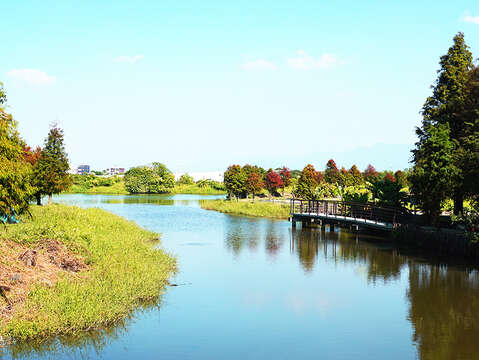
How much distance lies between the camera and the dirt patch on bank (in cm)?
1698

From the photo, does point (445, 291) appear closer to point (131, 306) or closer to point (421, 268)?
point (421, 268)

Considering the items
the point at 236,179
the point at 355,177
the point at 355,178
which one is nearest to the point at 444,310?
the point at 236,179

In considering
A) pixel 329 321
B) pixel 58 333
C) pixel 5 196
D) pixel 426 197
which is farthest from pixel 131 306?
pixel 426 197

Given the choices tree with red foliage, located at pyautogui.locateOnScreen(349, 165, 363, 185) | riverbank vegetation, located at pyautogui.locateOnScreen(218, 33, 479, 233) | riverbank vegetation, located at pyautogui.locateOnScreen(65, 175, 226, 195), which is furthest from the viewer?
riverbank vegetation, located at pyautogui.locateOnScreen(65, 175, 226, 195)

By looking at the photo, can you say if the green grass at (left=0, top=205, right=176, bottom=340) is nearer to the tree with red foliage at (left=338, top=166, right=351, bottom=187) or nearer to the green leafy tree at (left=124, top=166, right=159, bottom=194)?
the tree with red foliage at (left=338, top=166, right=351, bottom=187)

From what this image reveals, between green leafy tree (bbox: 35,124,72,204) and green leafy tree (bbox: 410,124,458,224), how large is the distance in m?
39.5

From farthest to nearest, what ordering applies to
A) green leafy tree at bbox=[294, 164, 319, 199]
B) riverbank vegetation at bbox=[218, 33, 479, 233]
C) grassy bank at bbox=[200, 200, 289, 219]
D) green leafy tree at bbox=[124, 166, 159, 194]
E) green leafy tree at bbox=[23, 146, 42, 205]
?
green leafy tree at bbox=[124, 166, 159, 194] → green leafy tree at bbox=[294, 164, 319, 199] → grassy bank at bbox=[200, 200, 289, 219] → green leafy tree at bbox=[23, 146, 42, 205] → riverbank vegetation at bbox=[218, 33, 479, 233]

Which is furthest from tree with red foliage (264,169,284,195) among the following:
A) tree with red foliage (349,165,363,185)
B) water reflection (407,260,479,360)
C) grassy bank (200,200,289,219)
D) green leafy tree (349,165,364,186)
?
water reflection (407,260,479,360)

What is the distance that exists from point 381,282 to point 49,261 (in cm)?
1866

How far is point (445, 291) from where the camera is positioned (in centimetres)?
2425

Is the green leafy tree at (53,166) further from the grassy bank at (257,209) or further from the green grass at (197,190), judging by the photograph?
the green grass at (197,190)

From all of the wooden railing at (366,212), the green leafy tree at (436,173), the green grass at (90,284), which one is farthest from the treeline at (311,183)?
the green grass at (90,284)

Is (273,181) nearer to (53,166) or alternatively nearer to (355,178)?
(355,178)

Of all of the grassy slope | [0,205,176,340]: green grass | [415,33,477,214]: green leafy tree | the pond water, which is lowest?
the pond water
